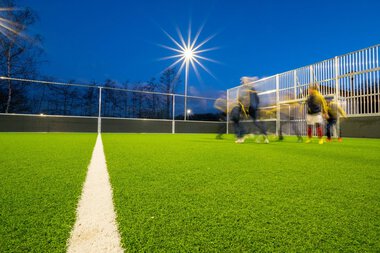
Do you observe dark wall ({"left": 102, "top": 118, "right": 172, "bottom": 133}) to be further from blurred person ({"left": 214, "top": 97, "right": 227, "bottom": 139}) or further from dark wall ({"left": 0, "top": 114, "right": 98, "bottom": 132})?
blurred person ({"left": 214, "top": 97, "right": 227, "bottom": 139})

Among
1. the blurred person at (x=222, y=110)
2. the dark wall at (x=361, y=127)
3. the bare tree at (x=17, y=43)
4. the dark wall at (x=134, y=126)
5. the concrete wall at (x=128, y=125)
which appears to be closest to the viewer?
the dark wall at (x=361, y=127)

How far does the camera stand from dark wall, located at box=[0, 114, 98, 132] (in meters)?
11.3

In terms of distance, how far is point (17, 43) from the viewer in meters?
17.2

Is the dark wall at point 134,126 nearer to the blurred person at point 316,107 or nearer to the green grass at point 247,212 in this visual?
the blurred person at point 316,107

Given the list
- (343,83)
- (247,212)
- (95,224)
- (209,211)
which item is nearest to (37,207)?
(95,224)

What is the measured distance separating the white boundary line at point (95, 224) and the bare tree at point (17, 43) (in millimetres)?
20345

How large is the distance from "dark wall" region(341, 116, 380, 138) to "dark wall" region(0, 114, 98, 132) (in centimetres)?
1300

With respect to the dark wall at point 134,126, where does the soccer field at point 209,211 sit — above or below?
below

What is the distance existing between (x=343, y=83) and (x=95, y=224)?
490 inches

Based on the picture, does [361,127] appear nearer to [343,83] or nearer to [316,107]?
[343,83]

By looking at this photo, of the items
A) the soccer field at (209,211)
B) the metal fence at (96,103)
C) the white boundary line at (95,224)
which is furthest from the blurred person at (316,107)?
the metal fence at (96,103)

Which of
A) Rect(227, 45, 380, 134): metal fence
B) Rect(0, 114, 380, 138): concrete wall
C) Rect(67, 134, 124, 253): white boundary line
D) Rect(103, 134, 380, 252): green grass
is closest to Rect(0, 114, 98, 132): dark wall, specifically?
Rect(0, 114, 380, 138): concrete wall

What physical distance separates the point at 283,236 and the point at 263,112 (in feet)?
49.8

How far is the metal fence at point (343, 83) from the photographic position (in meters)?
9.48
